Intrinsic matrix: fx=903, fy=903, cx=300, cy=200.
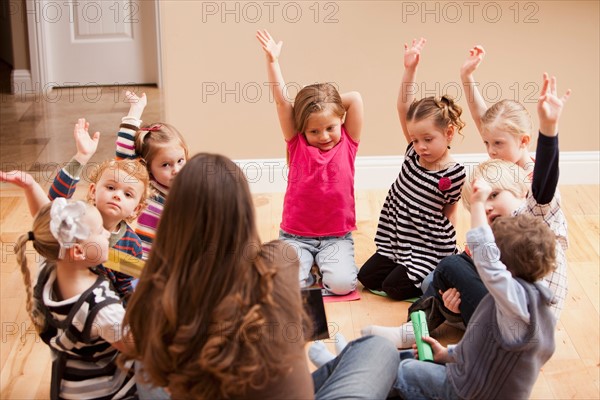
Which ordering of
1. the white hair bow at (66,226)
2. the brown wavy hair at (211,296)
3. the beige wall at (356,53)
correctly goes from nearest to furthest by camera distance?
the brown wavy hair at (211,296) < the white hair bow at (66,226) < the beige wall at (356,53)

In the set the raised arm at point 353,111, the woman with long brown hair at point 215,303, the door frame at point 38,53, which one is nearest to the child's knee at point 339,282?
the raised arm at point 353,111

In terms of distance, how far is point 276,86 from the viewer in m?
2.64

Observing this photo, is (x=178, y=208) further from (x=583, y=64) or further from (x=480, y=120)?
(x=583, y=64)

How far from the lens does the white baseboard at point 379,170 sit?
3441 millimetres

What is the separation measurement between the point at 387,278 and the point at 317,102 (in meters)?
0.55

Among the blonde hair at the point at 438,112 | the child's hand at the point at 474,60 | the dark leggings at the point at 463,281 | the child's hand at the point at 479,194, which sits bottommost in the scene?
the dark leggings at the point at 463,281

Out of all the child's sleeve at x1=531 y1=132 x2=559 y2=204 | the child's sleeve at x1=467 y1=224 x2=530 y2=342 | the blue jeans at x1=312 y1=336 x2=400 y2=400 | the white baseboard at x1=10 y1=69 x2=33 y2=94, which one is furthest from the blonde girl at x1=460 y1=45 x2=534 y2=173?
the white baseboard at x1=10 y1=69 x2=33 y2=94

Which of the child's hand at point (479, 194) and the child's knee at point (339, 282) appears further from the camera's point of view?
the child's knee at point (339, 282)

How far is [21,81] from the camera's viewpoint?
5.07 meters

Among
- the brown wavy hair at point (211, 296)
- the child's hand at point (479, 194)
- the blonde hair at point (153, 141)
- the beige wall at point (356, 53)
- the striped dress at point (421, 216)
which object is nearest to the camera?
the brown wavy hair at point (211, 296)

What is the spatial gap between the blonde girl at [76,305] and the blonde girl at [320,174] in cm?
87

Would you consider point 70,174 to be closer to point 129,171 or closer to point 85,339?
point 129,171

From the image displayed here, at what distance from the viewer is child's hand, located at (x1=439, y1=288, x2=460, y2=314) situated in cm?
233

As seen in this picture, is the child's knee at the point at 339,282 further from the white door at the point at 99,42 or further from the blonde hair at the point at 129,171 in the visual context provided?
the white door at the point at 99,42
